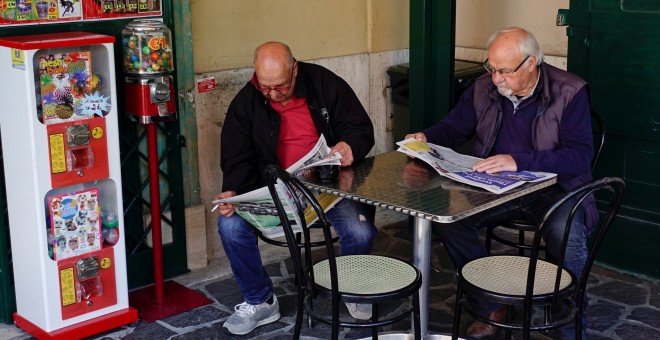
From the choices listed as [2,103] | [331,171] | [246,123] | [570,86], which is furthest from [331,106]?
[2,103]

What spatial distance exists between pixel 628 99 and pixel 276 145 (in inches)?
71.7

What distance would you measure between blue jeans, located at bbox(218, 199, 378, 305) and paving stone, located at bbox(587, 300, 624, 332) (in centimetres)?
111

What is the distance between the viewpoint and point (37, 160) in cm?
387

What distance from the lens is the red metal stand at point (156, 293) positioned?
4391 mm

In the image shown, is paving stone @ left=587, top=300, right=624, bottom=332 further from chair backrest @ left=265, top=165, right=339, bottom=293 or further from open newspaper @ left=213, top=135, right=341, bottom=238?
chair backrest @ left=265, top=165, right=339, bottom=293

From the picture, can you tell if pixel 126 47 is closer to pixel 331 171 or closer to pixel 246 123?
pixel 246 123

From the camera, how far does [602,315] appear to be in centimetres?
434

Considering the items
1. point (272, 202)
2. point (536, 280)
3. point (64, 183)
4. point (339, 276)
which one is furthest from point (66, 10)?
point (536, 280)

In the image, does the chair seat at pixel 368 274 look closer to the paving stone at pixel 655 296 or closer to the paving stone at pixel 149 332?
the paving stone at pixel 149 332

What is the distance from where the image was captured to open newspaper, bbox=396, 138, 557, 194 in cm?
338

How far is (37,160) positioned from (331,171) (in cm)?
127

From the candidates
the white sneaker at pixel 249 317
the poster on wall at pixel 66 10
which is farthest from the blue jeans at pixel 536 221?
the poster on wall at pixel 66 10

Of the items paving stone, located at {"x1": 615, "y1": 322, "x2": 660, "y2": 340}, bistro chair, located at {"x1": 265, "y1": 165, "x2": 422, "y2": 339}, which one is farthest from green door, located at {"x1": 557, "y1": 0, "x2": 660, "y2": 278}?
bistro chair, located at {"x1": 265, "y1": 165, "x2": 422, "y2": 339}

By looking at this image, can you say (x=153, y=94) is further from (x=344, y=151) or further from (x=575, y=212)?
(x=575, y=212)
